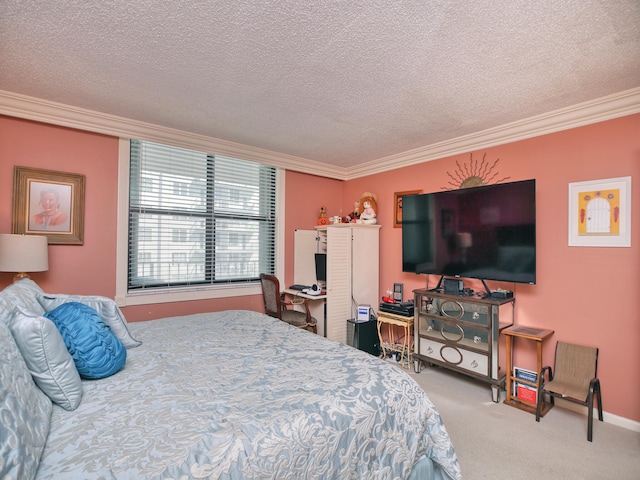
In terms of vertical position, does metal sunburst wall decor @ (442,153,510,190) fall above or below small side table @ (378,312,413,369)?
above

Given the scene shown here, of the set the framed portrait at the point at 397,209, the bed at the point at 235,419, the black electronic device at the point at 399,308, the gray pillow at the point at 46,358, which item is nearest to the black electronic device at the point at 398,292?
the black electronic device at the point at 399,308

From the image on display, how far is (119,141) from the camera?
3133 millimetres

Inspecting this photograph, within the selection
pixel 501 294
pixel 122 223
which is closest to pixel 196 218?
pixel 122 223

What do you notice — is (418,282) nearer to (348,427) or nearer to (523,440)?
(523,440)

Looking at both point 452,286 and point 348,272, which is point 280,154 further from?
point 452,286

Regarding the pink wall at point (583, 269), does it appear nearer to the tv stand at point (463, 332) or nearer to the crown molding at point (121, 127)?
the tv stand at point (463, 332)

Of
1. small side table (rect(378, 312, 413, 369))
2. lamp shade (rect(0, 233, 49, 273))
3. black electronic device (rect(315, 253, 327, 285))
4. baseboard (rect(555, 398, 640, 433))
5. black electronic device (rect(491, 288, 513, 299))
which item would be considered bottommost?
baseboard (rect(555, 398, 640, 433))

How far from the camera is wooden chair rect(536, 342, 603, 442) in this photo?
93.9 inches

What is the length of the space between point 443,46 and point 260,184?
2.78 metres

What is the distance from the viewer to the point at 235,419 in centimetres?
119

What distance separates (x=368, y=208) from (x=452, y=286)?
5.21 feet

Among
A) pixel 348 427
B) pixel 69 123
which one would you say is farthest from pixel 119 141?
pixel 348 427

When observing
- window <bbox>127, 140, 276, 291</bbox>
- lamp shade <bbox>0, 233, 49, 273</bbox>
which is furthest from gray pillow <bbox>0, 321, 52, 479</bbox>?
window <bbox>127, 140, 276, 291</bbox>

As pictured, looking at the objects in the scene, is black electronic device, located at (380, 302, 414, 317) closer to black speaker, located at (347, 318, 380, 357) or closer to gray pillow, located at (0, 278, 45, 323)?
black speaker, located at (347, 318, 380, 357)
